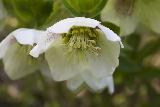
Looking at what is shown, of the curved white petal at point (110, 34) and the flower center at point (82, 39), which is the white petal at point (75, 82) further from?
the curved white petal at point (110, 34)

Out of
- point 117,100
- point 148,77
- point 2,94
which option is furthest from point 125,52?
point 2,94

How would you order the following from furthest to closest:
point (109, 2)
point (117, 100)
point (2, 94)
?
1. point (2, 94)
2. point (117, 100)
3. point (109, 2)

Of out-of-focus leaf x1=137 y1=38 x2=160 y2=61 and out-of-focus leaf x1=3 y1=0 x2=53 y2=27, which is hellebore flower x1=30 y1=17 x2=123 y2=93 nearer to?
out-of-focus leaf x1=3 y1=0 x2=53 y2=27

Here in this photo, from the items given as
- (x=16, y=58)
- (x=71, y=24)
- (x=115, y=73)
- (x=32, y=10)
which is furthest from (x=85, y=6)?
(x=115, y=73)

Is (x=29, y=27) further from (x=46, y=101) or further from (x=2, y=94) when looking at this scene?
(x=2, y=94)

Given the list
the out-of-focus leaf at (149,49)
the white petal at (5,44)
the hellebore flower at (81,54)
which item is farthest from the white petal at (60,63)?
the out-of-focus leaf at (149,49)

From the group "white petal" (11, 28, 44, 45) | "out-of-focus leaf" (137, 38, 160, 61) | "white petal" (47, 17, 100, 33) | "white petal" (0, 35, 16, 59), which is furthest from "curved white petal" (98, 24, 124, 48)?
"out-of-focus leaf" (137, 38, 160, 61)

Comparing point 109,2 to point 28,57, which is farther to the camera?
point 28,57
